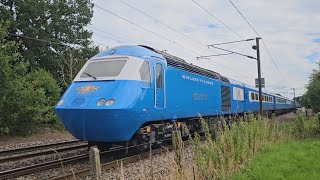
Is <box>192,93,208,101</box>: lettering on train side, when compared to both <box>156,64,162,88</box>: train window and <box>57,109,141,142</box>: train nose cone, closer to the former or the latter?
<box>156,64,162,88</box>: train window

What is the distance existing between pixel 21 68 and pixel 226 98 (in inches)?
454

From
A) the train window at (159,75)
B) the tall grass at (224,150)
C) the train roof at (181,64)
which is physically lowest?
the tall grass at (224,150)

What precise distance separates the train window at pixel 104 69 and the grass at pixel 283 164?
14.7 feet

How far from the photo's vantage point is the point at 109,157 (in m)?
11.6

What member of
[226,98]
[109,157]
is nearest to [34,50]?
[226,98]

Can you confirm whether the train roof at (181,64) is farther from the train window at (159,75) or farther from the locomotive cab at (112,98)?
the locomotive cab at (112,98)

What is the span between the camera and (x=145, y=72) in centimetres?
1097

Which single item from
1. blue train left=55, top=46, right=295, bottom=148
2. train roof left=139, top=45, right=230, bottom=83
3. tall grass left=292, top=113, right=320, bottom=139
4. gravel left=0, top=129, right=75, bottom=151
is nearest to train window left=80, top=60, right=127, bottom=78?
blue train left=55, top=46, right=295, bottom=148

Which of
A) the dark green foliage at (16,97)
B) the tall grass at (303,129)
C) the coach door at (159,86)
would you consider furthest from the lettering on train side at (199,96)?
the dark green foliage at (16,97)

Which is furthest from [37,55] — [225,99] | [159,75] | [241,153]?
[241,153]

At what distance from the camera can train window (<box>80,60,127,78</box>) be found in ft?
35.2

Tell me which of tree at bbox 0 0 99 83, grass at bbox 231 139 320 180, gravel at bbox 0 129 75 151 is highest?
tree at bbox 0 0 99 83

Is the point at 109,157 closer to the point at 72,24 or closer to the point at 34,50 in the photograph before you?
the point at 34,50

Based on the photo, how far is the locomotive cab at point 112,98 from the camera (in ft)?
32.2
